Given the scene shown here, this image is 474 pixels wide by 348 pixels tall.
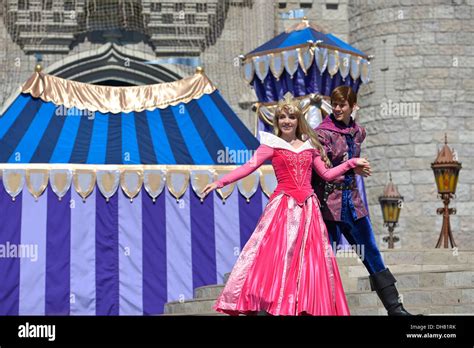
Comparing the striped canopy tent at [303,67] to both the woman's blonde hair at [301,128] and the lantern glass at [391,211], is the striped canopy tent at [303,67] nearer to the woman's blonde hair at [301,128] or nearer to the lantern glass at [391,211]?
the lantern glass at [391,211]

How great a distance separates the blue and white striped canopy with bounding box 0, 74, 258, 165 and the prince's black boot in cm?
342

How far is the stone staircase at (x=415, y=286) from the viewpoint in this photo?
23.7 feet

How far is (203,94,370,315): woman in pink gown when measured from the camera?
6.29m

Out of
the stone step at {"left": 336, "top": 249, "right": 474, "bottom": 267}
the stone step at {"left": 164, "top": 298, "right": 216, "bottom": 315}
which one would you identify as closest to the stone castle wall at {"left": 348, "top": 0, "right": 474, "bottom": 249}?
the stone step at {"left": 336, "top": 249, "right": 474, "bottom": 267}

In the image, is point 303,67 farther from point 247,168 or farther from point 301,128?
point 247,168

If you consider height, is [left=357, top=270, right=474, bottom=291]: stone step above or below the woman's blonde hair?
below

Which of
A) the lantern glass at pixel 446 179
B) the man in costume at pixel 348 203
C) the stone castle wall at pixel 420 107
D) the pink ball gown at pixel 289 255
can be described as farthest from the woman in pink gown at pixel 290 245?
the stone castle wall at pixel 420 107

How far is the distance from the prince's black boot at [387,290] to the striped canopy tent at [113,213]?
10.5 feet

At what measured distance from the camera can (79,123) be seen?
10367 millimetres

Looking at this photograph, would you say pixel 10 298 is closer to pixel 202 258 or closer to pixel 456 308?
pixel 202 258

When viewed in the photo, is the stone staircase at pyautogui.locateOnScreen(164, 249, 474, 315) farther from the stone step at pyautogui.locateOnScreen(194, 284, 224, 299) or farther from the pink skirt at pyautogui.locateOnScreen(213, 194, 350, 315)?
the pink skirt at pyautogui.locateOnScreen(213, 194, 350, 315)

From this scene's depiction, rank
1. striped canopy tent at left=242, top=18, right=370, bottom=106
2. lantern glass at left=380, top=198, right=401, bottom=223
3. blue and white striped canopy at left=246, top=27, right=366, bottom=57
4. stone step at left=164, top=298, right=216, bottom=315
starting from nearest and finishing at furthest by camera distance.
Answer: stone step at left=164, top=298, right=216, bottom=315 → striped canopy tent at left=242, top=18, right=370, bottom=106 → blue and white striped canopy at left=246, top=27, right=366, bottom=57 → lantern glass at left=380, top=198, right=401, bottom=223

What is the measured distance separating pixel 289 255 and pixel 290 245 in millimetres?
57

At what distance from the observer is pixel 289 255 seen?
635 centimetres
